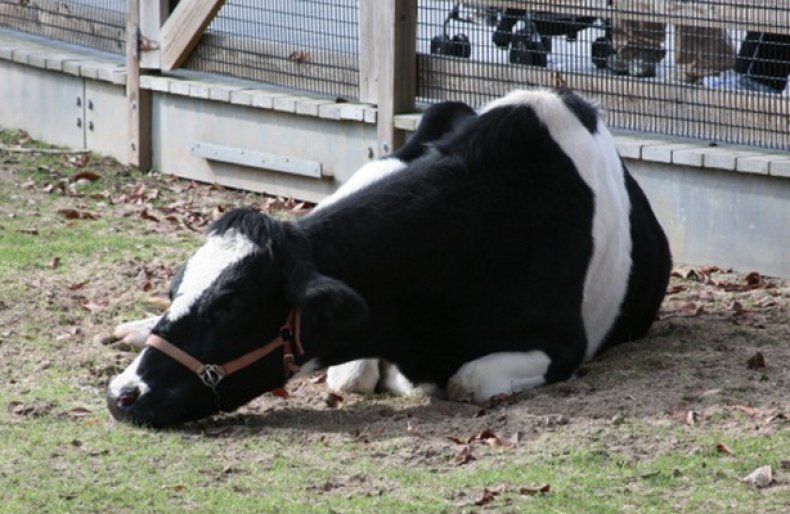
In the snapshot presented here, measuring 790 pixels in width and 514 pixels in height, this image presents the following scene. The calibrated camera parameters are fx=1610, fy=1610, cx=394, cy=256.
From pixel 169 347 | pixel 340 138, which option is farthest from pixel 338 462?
pixel 340 138

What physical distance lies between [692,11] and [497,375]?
10.9 ft

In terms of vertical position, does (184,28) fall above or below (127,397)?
above

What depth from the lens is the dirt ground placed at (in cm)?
625

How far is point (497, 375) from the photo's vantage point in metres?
6.84

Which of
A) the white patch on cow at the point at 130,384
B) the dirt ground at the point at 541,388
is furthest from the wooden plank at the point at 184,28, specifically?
the white patch on cow at the point at 130,384

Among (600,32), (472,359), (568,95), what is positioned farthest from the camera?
(600,32)

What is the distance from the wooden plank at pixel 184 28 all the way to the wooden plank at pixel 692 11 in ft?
9.55

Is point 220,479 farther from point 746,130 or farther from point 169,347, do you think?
point 746,130

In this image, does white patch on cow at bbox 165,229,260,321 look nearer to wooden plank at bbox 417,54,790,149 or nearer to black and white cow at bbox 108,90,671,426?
black and white cow at bbox 108,90,671,426

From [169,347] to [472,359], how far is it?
1396 mm

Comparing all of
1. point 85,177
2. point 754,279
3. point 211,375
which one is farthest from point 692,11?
point 85,177

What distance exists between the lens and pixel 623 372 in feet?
23.1

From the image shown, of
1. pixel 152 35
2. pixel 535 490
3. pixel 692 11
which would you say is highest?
pixel 692 11

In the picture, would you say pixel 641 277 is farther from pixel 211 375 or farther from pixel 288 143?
pixel 288 143
